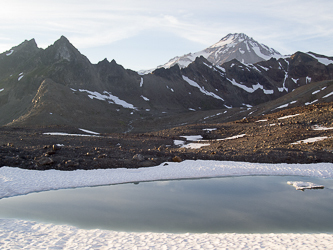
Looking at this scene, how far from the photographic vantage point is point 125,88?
120 m

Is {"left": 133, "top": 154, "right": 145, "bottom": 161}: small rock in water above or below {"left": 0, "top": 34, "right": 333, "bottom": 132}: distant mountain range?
below

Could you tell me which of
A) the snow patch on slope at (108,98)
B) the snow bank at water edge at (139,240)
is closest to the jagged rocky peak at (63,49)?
the snow patch on slope at (108,98)

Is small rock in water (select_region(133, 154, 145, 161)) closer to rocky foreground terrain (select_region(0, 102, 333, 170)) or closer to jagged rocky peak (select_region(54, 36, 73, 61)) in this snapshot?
rocky foreground terrain (select_region(0, 102, 333, 170))

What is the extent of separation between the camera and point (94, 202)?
Result: 13102mm

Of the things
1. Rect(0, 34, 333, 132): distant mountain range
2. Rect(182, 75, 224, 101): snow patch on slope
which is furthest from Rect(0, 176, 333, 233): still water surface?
Rect(182, 75, 224, 101): snow patch on slope

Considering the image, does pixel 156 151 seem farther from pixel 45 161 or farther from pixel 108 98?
pixel 108 98

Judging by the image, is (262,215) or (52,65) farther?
(52,65)

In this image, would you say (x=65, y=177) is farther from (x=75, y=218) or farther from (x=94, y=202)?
(x=75, y=218)

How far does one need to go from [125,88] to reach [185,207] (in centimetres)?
11169

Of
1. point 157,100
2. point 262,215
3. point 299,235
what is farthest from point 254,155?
point 157,100

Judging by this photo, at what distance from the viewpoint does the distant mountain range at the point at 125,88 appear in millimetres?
67625

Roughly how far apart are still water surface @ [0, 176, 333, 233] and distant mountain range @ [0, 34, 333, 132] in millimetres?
42639

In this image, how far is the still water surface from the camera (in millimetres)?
10453

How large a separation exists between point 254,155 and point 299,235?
12.6 m
